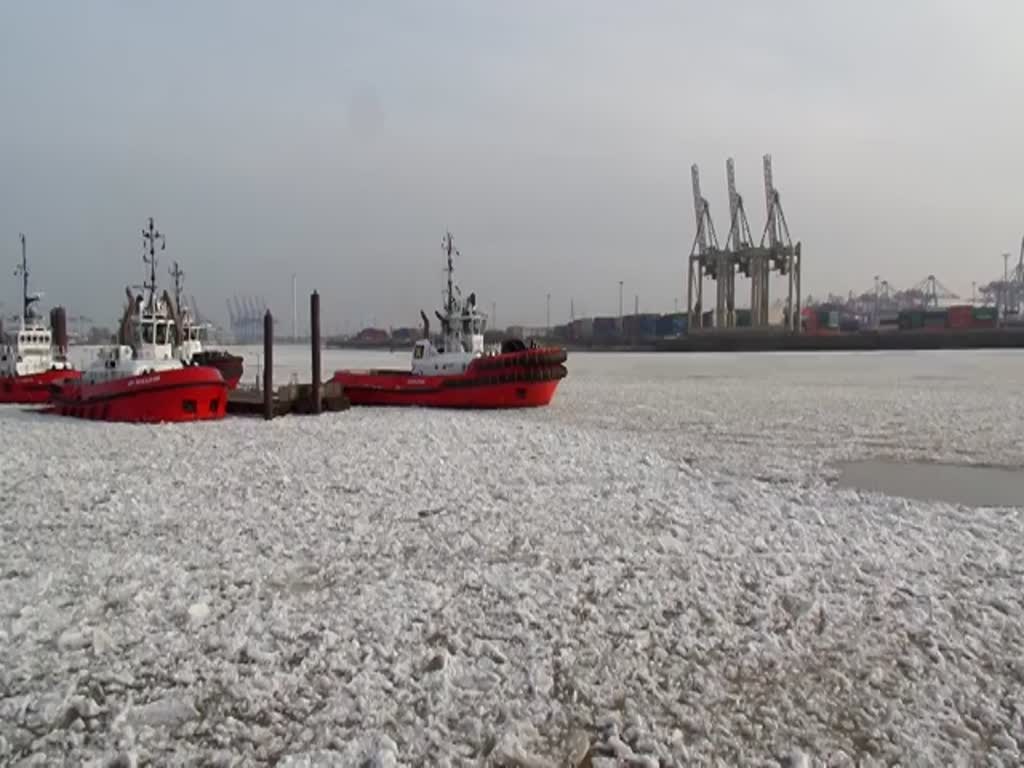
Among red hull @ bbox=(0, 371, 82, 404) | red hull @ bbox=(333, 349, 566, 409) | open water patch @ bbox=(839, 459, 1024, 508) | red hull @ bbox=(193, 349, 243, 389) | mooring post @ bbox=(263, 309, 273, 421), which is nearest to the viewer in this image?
open water patch @ bbox=(839, 459, 1024, 508)

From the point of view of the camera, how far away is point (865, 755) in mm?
3213

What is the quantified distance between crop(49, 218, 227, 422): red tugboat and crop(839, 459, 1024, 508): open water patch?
520 inches

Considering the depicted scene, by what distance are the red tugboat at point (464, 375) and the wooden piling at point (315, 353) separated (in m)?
2.14

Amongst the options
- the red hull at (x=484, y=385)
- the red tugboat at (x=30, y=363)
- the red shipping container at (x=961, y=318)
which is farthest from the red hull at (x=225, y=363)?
the red shipping container at (x=961, y=318)

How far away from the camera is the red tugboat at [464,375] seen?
1936 cm

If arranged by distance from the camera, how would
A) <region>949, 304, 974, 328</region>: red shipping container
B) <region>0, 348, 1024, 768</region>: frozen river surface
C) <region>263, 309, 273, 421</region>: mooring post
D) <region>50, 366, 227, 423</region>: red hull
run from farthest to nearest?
<region>949, 304, 974, 328</region>: red shipping container, <region>263, 309, 273, 421</region>: mooring post, <region>50, 366, 227, 423</region>: red hull, <region>0, 348, 1024, 768</region>: frozen river surface

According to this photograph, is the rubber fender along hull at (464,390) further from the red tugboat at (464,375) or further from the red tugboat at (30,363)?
the red tugboat at (30,363)

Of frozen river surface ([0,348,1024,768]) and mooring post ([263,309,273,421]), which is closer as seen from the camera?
frozen river surface ([0,348,1024,768])

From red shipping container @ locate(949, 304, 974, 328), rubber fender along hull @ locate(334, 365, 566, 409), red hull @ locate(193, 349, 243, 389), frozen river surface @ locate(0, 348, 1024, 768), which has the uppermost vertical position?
red shipping container @ locate(949, 304, 974, 328)

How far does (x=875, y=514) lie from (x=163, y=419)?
558 inches

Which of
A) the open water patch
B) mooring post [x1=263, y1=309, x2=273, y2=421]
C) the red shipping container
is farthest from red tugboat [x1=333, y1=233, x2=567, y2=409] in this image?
the red shipping container

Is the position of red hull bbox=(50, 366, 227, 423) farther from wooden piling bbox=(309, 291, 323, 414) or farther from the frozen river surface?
the frozen river surface

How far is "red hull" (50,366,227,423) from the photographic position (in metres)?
15.3

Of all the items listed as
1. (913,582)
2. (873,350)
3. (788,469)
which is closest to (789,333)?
(873,350)
